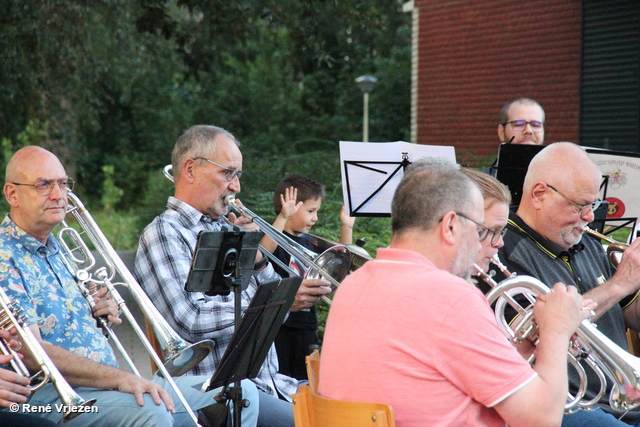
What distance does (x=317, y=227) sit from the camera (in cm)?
729

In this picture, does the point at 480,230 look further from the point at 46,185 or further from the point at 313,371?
the point at 46,185

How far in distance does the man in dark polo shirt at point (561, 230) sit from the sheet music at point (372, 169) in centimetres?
106

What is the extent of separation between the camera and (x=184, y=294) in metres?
3.36

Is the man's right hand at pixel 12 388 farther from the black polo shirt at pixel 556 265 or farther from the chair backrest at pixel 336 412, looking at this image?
the black polo shirt at pixel 556 265

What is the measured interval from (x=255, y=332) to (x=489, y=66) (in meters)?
12.1

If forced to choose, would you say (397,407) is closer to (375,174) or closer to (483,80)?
(375,174)

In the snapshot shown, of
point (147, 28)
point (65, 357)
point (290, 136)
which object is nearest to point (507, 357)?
point (65, 357)

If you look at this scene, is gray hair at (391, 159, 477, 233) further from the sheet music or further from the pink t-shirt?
the sheet music

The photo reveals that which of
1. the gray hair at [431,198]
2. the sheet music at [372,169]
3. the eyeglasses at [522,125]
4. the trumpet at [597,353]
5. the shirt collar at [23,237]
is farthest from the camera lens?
the eyeglasses at [522,125]

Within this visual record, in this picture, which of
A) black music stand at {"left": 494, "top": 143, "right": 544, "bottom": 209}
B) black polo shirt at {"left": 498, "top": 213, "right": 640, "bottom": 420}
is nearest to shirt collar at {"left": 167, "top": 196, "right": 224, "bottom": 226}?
black polo shirt at {"left": 498, "top": 213, "right": 640, "bottom": 420}

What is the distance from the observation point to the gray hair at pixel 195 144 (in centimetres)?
375

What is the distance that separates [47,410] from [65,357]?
211 mm

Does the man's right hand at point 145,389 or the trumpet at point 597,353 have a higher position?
the trumpet at point 597,353

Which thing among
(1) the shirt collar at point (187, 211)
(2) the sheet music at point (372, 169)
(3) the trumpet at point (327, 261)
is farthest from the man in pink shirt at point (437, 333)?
(2) the sheet music at point (372, 169)
